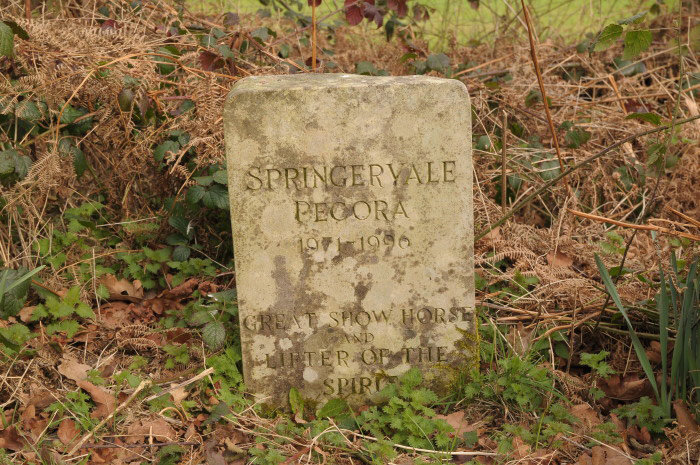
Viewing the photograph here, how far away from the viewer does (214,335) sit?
306cm

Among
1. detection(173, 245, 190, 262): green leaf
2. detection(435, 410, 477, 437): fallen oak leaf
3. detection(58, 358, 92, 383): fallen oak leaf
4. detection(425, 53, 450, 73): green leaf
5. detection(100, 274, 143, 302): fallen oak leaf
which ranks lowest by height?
detection(435, 410, 477, 437): fallen oak leaf

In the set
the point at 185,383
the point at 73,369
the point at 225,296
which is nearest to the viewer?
the point at 185,383

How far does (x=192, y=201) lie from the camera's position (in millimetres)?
3512

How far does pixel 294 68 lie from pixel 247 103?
1.60m

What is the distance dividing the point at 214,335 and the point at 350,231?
0.74 metres

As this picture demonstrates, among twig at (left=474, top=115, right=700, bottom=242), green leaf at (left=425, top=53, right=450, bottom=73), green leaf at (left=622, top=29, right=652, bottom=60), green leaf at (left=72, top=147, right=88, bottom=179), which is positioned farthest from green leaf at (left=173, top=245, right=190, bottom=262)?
green leaf at (left=622, top=29, right=652, bottom=60)

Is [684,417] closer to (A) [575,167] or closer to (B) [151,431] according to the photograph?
(A) [575,167]

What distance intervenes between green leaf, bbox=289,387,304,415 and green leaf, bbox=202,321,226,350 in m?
0.36

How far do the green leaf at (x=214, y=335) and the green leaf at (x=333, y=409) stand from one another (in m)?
0.50

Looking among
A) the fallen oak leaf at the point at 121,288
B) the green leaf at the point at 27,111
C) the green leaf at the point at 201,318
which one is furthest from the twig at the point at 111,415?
the green leaf at the point at 27,111

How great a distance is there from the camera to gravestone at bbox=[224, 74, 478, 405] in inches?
106

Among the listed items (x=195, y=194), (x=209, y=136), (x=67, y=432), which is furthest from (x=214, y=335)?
(x=209, y=136)

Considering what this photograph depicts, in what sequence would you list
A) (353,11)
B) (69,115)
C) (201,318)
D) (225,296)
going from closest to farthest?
(201,318) < (225,296) < (69,115) < (353,11)

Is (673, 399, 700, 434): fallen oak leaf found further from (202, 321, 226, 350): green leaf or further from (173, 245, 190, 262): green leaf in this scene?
(173, 245, 190, 262): green leaf
